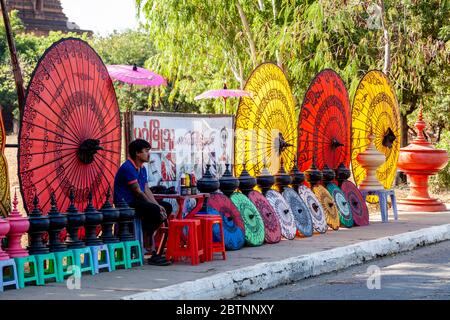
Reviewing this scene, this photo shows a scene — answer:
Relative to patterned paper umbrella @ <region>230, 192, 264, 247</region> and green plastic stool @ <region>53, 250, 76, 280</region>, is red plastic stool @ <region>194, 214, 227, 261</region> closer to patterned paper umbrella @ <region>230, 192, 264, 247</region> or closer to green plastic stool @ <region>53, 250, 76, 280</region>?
patterned paper umbrella @ <region>230, 192, 264, 247</region>

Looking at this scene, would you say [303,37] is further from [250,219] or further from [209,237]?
[209,237]

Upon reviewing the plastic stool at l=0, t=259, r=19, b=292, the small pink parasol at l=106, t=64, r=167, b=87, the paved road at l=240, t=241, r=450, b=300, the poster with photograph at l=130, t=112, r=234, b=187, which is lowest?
the paved road at l=240, t=241, r=450, b=300

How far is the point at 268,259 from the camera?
1005 centimetres

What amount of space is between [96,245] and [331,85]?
6.56 meters

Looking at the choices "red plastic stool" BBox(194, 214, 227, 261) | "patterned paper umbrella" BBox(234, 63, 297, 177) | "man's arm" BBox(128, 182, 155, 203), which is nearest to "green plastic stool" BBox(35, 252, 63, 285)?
"man's arm" BBox(128, 182, 155, 203)

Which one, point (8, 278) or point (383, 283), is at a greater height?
point (8, 278)

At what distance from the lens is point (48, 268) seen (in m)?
8.66

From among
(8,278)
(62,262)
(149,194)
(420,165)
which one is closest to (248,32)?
(420,165)

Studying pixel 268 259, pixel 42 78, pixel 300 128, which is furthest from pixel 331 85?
pixel 42 78

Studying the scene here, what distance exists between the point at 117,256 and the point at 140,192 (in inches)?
29.3

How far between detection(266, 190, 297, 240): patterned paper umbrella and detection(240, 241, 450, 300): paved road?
136 cm

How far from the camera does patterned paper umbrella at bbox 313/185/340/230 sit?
13266mm
